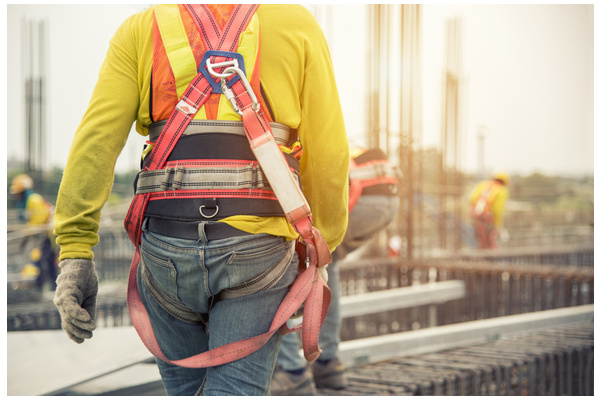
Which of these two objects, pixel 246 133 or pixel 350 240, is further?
pixel 350 240

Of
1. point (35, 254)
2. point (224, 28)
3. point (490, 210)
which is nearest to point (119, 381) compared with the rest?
point (224, 28)

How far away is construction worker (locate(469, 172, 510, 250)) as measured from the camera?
1271cm

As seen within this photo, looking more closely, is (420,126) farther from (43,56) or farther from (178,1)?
(43,56)

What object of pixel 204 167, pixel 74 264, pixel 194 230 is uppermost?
pixel 204 167

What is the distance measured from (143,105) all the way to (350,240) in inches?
72.7

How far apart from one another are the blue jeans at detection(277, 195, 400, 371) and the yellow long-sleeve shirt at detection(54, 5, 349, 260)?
4.53 ft

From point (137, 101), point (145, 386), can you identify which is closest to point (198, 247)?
point (137, 101)

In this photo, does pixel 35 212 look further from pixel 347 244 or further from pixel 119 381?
pixel 347 244

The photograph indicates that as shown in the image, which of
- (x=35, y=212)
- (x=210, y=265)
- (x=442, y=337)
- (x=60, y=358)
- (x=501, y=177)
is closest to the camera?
(x=210, y=265)

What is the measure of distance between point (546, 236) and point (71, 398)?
54.7ft

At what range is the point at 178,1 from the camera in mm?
1520

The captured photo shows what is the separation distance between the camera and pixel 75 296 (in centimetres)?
153

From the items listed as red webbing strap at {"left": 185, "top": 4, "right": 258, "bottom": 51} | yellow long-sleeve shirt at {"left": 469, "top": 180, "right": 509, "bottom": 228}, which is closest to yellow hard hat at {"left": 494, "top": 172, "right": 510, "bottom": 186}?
yellow long-sleeve shirt at {"left": 469, "top": 180, "right": 509, "bottom": 228}

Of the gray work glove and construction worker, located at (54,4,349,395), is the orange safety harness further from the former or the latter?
the gray work glove
